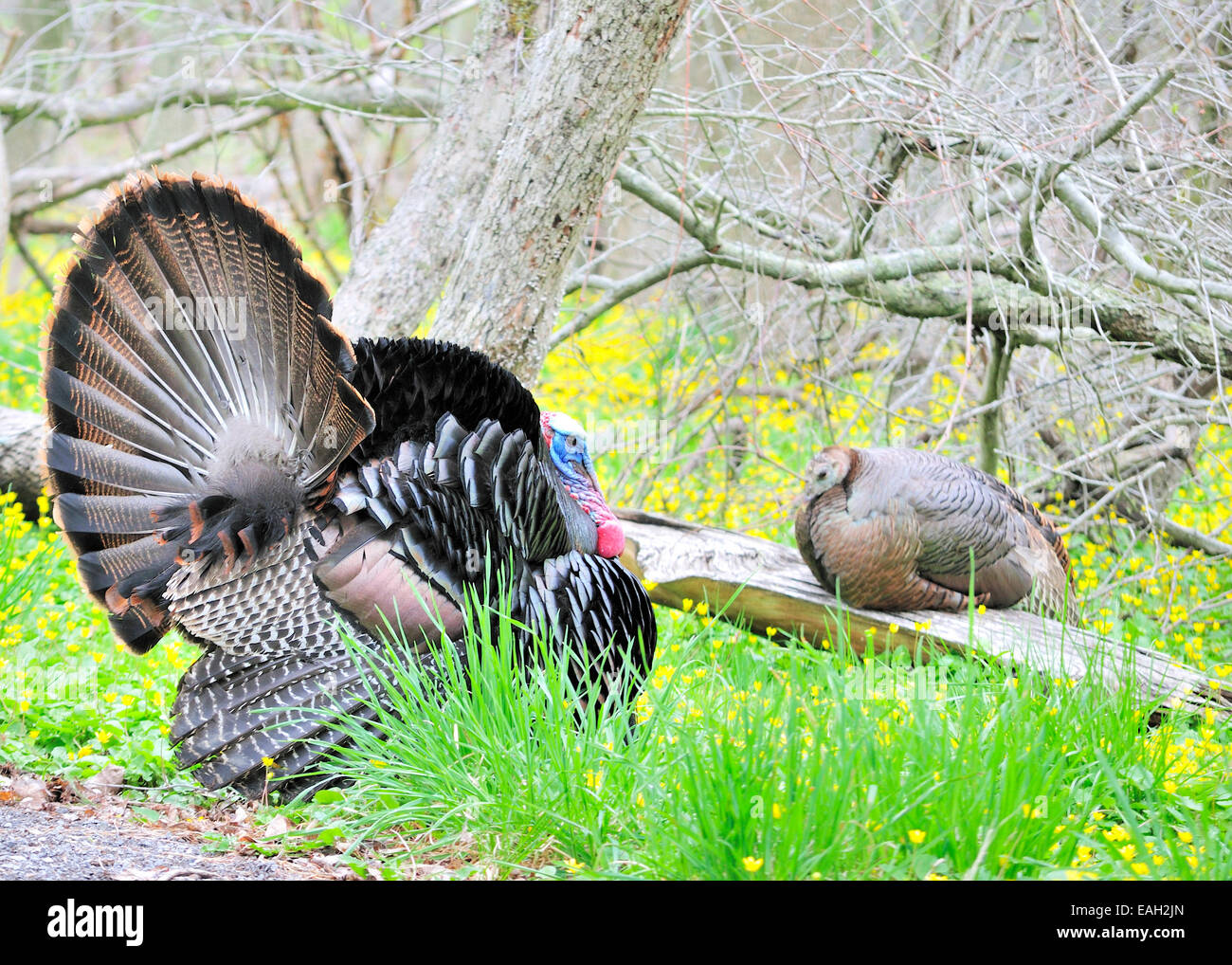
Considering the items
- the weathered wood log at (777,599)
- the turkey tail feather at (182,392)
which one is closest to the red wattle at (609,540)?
the weathered wood log at (777,599)

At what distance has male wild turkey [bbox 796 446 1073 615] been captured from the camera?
406 cm

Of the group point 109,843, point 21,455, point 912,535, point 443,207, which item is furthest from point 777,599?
point 21,455

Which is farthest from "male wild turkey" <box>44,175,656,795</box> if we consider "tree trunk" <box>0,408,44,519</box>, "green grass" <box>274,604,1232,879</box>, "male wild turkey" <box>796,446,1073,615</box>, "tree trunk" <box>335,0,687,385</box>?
"tree trunk" <box>0,408,44,519</box>

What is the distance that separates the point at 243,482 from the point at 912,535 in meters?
2.34

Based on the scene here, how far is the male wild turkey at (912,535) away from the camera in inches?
160

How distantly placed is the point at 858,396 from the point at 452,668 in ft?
9.06

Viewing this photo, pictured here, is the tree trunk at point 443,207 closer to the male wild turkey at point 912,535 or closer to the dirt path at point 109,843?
the male wild turkey at point 912,535

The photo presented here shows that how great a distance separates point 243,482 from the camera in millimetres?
3182

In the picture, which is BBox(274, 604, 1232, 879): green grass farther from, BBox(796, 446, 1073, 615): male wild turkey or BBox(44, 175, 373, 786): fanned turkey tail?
BBox(796, 446, 1073, 615): male wild turkey

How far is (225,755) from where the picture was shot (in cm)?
295

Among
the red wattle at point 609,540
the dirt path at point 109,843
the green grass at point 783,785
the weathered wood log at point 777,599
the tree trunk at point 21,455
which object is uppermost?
the tree trunk at point 21,455

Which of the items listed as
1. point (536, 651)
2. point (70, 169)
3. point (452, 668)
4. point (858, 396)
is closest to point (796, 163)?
point (858, 396)

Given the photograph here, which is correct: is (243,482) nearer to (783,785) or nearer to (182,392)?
(182,392)
